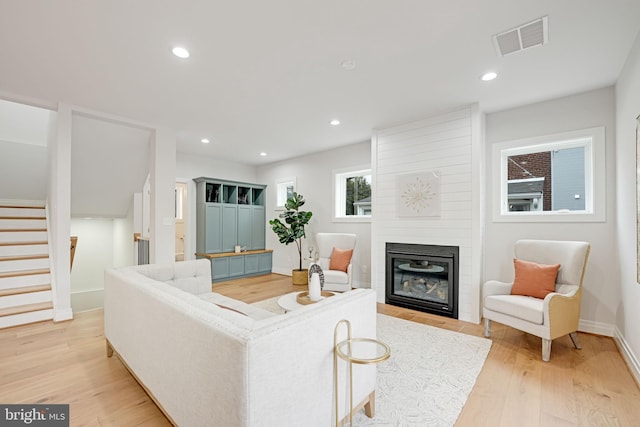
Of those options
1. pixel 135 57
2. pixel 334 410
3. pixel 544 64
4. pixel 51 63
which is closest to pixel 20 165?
pixel 51 63

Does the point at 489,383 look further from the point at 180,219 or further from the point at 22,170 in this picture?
the point at 22,170

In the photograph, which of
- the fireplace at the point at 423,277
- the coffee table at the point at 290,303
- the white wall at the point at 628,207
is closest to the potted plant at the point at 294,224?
the fireplace at the point at 423,277

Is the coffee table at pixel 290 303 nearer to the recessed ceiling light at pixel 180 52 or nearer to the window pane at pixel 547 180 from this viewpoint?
the recessed ceiling light at pixel 180 52

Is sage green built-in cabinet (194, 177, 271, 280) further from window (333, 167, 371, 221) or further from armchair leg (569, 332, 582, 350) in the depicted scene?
armchair leg (569, 332, 582, 350)

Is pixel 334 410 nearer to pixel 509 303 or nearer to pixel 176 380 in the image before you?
pixel 176 380

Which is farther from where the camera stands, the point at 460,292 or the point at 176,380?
the point at 460,292

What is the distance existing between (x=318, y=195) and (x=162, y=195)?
2.86m

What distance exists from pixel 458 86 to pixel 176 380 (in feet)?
11.4

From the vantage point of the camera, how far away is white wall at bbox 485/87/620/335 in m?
3.05

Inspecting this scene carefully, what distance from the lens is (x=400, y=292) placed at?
4176 millimetres

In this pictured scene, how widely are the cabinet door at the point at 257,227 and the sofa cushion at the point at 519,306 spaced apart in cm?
489

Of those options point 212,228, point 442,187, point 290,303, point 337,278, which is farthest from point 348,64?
point 212,228

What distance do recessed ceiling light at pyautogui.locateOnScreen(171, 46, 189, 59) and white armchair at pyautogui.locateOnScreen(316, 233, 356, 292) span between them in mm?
→ 3310


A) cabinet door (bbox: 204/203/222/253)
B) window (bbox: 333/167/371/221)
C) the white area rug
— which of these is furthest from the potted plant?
the white area rug
